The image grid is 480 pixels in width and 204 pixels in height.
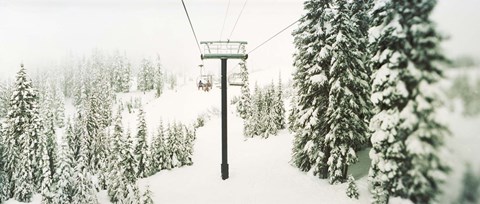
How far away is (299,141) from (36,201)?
32.1 metres

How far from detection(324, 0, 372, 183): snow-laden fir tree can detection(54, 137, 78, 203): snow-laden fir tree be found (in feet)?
77.0

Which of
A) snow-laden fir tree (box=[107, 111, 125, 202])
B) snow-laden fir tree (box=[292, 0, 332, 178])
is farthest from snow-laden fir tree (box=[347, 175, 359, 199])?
snow-laden fir tree (box=[107, 111, 125, 202])

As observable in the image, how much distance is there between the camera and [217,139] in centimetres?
6328

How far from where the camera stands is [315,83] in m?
19.3

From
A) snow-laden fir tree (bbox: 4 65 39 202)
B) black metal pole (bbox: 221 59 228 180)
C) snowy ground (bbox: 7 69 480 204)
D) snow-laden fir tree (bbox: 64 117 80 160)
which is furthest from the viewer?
snow-laden fir tree (bbox: 64 117 80 160)

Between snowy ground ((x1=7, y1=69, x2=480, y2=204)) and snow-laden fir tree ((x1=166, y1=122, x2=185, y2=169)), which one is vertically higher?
snowy ground ((x1=7, y1=69, x2=480, y2=204))

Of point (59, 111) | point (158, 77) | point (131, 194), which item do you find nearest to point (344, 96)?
point (131, 194)

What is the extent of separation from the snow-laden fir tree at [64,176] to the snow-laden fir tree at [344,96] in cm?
2346

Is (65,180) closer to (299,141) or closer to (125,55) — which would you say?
(299,141)

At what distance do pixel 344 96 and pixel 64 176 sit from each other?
83.8ft

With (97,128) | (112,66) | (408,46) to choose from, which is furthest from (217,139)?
(112,66)

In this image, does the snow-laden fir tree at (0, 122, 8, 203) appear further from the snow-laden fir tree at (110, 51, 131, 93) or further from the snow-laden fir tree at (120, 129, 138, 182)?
the snow-laden fir tree at (110, 51, 131, 93)

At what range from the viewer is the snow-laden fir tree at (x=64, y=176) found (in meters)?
28.4

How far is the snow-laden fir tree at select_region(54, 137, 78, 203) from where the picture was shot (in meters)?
28.4
